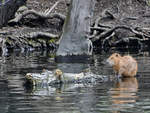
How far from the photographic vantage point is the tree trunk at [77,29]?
2209cm

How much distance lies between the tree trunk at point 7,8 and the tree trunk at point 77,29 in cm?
382

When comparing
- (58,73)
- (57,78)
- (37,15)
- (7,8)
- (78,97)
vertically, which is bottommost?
(78,97)

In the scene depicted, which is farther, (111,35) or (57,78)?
(111,35)

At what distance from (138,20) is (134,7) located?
10.1 ft

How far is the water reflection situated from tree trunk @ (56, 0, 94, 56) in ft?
27.0

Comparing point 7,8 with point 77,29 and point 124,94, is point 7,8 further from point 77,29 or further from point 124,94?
point 124,94

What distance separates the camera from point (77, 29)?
22375 millimetres

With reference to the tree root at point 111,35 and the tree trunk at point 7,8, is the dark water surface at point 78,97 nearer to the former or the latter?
the tree trunk at point 7,8

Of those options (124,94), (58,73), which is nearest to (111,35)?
(58,73)

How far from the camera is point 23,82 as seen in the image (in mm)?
13695

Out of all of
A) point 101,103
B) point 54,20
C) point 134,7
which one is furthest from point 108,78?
point 134,7

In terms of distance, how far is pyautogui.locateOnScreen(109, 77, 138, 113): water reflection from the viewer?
32.4 ft

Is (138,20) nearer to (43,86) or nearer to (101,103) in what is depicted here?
(43,86)

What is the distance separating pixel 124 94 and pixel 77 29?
440 inches
